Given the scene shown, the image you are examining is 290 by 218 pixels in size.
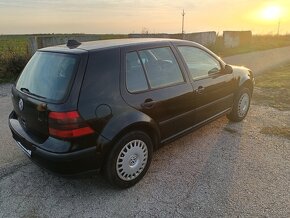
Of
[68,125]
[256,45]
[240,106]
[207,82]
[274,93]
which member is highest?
[207,82]

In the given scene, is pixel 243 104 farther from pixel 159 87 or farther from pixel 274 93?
pixel 274 93

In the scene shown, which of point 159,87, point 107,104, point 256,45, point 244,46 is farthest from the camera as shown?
point 256,45

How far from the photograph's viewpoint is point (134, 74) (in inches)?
138

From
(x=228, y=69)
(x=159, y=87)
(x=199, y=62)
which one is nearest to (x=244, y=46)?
(x=228, y=69)

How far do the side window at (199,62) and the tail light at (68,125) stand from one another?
190 cm

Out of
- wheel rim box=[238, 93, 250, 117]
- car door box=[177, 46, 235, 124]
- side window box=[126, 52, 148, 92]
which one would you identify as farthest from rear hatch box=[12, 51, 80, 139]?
wheel rim box=[238, 93, 250, 117]

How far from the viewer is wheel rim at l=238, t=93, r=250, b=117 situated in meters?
5.50

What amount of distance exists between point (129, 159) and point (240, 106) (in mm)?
2851

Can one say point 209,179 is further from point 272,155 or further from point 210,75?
point 210,75

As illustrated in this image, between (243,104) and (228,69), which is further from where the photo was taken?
(243,104)

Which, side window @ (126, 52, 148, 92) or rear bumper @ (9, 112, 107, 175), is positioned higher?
side window @ (126, 52, 148, 92)

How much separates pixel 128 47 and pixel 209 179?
6.22 ft

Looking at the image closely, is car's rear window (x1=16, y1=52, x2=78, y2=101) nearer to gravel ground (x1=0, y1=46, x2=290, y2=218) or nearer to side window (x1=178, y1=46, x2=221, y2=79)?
gravel ground (x1=0, y1=46, x2=290, y2=218)

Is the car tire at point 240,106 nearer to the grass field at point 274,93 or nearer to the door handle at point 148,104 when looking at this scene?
the grass field at point 274,93
